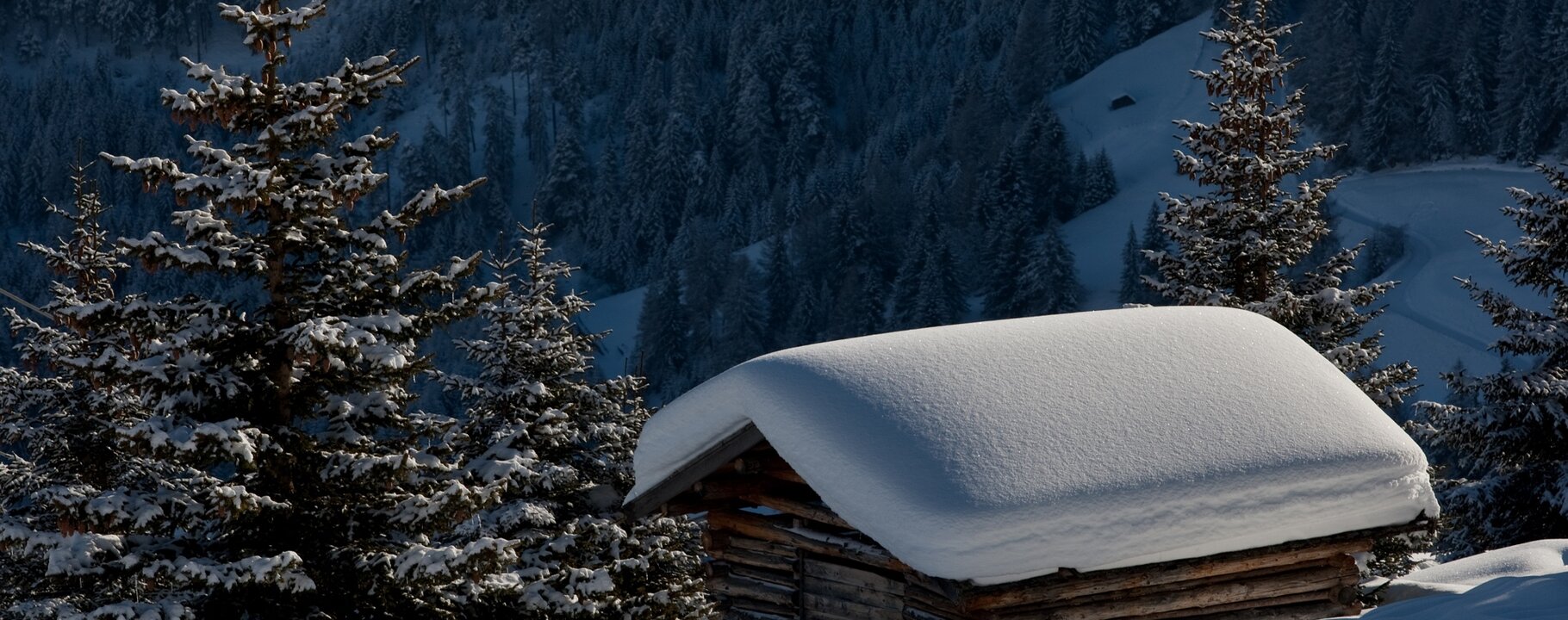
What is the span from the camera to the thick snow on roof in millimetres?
8508

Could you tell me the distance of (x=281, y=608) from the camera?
1134 centimetres

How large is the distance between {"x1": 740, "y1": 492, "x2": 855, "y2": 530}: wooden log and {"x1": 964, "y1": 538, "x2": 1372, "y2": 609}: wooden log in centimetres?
169

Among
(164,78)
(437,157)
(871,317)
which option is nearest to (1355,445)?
(871,317)

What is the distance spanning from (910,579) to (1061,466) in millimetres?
1570

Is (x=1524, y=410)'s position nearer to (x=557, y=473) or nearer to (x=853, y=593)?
→ (x=853, y=593)

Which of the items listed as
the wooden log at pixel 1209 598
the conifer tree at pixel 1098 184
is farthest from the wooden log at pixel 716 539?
the conifer tree at pixel 1098 184

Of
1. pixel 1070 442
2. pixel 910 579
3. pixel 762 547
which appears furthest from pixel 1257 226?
pixel 910 579

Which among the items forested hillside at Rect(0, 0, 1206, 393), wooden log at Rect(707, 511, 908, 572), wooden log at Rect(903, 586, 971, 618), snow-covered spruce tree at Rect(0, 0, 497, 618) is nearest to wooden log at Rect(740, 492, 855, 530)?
wooden log at Rect(707, 511, 908, 572)

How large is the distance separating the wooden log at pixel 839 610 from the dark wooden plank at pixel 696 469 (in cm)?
142

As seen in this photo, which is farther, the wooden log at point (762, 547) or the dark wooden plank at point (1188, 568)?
the wooden log at point (762, 547)

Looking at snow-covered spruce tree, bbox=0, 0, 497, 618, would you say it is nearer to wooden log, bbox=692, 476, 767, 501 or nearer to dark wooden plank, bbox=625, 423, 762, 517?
dark wooden plank, bbox=625, 423, 762, 517

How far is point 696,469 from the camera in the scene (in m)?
10.7

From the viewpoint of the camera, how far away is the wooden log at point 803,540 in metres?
10.1

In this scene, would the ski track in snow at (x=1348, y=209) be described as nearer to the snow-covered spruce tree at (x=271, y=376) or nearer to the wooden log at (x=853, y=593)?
the wooden log at (x=853, y=593)
